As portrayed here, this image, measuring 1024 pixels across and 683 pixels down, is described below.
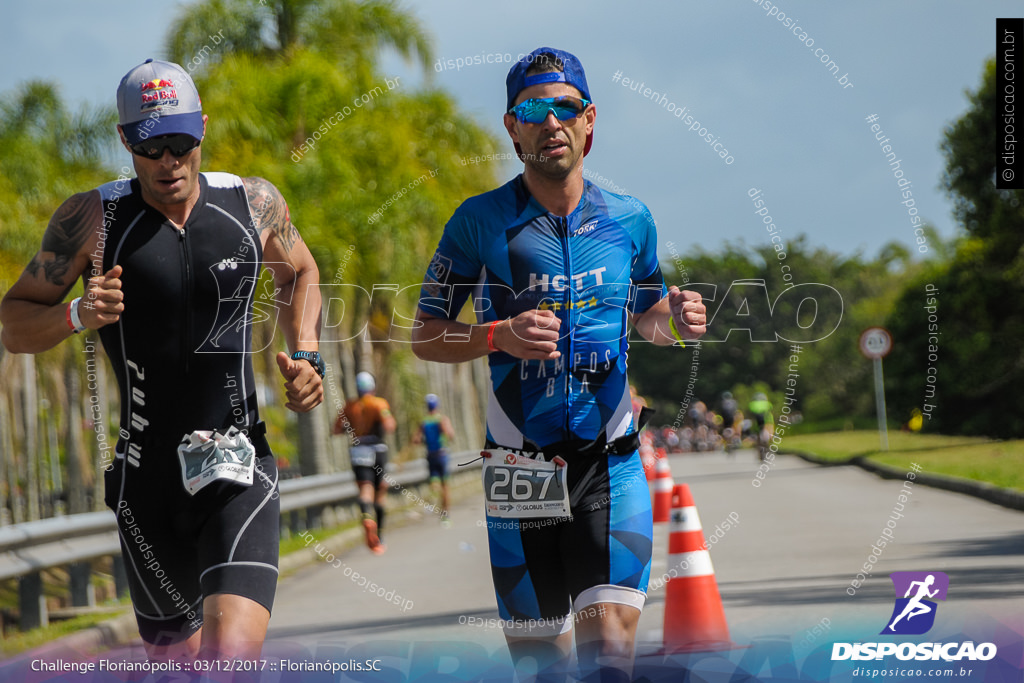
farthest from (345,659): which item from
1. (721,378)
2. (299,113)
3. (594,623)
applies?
(721,378)

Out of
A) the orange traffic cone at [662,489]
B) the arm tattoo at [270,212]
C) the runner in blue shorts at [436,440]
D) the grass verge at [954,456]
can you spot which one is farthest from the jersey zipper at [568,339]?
the runner in blue shorts at [436,440]

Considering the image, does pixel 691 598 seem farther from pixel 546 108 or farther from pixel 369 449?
pixel 369 449

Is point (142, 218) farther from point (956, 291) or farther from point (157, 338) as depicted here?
point (956, 291)

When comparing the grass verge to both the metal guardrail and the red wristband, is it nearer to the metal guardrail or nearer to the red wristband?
the metal guardrail

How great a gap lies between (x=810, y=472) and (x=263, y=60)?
41.9ft

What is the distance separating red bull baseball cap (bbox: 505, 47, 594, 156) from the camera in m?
3.95

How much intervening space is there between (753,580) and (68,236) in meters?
6.67

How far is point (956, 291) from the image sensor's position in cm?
3141

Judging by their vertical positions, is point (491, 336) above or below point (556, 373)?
above

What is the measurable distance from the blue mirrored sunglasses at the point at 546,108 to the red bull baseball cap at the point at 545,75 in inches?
2.4

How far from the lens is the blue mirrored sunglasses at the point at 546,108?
12.8 ft

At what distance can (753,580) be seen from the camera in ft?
31.3

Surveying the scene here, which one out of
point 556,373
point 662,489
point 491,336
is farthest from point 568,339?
point 662,489

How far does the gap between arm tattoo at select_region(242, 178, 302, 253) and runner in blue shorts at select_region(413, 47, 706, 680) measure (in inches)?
23.5
